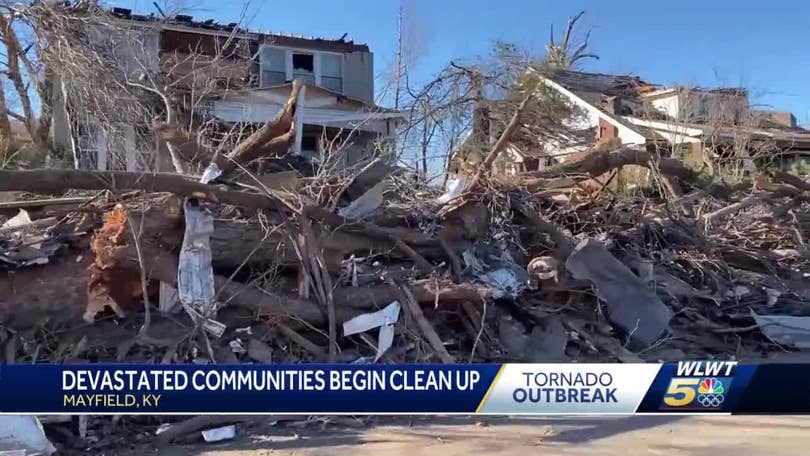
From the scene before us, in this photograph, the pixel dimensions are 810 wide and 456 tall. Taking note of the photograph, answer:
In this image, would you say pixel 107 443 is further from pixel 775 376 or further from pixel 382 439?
pixel 775 376

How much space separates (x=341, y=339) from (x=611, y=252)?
10.9 ft

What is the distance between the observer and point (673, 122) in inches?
774

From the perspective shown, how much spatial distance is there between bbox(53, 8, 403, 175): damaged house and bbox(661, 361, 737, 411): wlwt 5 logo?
4146mm

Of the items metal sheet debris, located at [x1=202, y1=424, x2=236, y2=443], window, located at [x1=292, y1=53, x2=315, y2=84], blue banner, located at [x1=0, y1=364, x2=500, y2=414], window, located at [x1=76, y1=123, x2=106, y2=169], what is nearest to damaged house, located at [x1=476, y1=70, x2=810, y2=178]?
window, located at [x1=292, y1=53, x2=315, y2=84]

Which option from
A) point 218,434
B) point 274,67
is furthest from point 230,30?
point 218,434

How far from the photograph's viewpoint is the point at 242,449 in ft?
16.9

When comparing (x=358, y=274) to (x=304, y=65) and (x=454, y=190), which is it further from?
(x=304, y=65)

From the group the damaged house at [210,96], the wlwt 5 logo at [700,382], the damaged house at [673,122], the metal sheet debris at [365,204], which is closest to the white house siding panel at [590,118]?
the damaged house at [673,122]

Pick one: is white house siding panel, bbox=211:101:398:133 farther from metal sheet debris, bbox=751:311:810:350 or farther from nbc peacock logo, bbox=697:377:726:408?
nbc peacock logo, bbox=697:377:726:408

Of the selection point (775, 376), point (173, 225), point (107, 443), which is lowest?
point (107, 443)

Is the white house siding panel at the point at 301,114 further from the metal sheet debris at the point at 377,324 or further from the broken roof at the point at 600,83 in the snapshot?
the metal sheet debris at the point at 377,324

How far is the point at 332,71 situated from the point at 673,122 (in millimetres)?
9642

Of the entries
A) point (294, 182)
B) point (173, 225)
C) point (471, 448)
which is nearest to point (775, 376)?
point (471, 448)

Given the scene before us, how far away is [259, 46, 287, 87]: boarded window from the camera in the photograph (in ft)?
69.6
